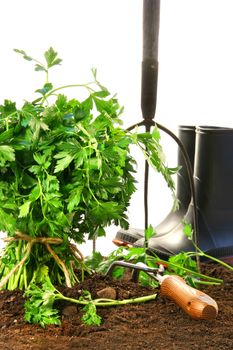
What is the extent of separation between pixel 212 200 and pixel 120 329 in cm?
82

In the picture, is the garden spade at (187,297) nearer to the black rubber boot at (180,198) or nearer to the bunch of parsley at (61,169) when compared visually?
the bunch of parsley at (61,169)

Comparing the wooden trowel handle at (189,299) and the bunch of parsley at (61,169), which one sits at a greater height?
the bunch of parsley at (61,169)

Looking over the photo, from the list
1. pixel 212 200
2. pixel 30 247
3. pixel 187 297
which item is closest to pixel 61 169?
pixel 30 247

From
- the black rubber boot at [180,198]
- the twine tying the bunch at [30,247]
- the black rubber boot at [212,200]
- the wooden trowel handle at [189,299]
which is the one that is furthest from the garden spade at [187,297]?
the black rubber boot at [180,198]

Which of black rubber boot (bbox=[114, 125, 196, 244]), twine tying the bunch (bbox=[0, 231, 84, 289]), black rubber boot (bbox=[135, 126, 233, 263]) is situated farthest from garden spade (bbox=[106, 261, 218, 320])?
black rubber boot (bbox=[114, 125, 196, 244])

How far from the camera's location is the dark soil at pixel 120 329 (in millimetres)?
1089

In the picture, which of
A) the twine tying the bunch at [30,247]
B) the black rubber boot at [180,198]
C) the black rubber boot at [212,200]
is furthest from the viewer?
the black rubber boot at [180,198]

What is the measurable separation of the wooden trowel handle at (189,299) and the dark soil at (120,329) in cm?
4

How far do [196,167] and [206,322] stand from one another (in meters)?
0.77

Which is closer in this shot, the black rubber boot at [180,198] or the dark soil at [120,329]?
the dark soil at [120,329]

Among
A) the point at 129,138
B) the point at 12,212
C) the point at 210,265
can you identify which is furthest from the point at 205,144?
the point at 12,212

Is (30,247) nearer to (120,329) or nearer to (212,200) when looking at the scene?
(120,329)

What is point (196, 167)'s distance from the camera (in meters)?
1.93

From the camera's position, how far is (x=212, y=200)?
6.23ft
